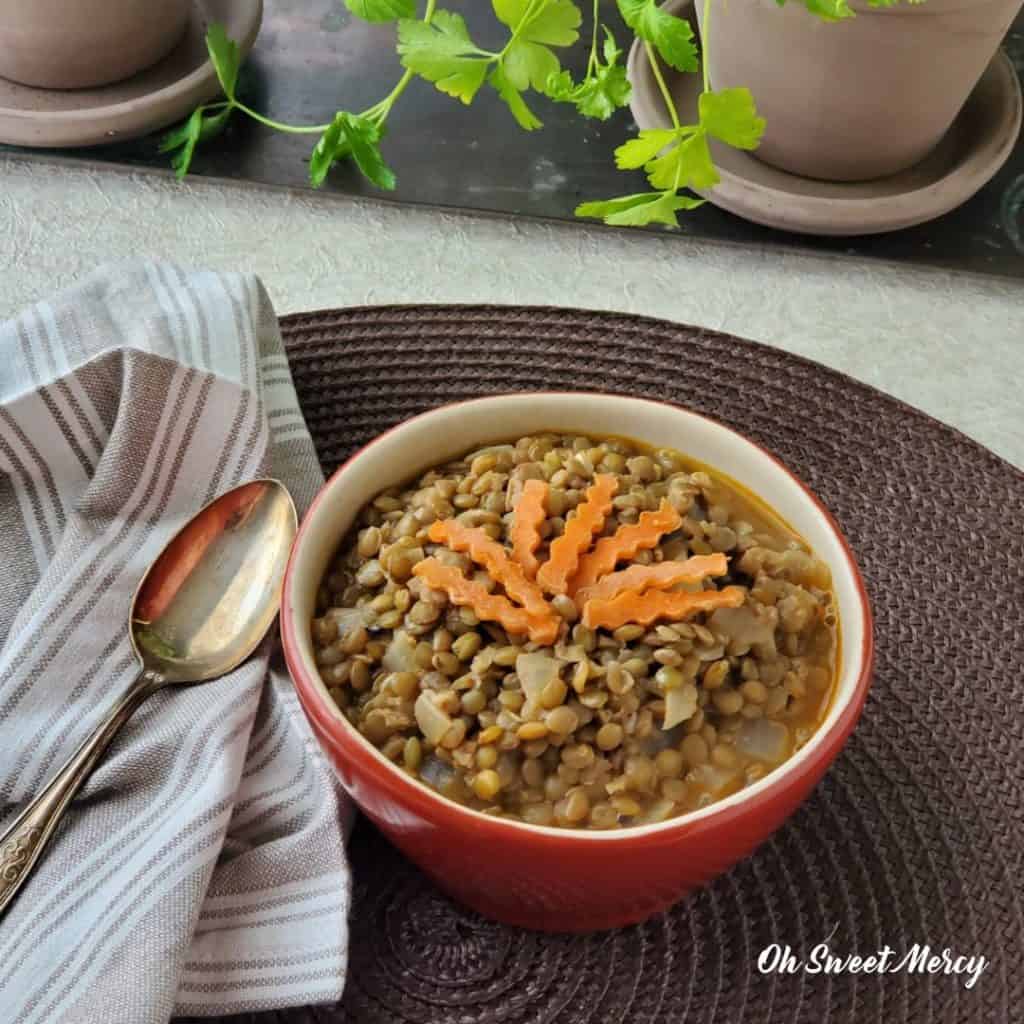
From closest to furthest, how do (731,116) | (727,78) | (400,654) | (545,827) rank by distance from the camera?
(545,827)
(400,654)
(731,116)
(727,78)

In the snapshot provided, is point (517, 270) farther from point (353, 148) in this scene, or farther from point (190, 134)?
point (190, 134)

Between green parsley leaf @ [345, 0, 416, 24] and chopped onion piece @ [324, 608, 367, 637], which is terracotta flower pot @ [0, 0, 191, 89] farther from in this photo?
chopped onion piece @ [324, 608, 367, 637]

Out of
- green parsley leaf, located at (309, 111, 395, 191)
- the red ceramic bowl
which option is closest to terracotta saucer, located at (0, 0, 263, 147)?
green parsley leaf, located at (309, 111, 395, 191)

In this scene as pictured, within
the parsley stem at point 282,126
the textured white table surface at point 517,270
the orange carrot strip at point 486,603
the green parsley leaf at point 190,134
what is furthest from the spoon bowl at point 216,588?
the green parsley leaf at point 190,134

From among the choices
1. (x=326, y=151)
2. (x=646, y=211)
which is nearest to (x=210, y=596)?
(x=646, y=211)

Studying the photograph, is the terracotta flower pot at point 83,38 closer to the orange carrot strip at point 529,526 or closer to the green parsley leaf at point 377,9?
the green parsley leaf at point 377,9

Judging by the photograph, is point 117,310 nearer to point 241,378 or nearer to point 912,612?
point 241,378

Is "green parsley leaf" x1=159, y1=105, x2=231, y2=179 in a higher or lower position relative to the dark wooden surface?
lower
